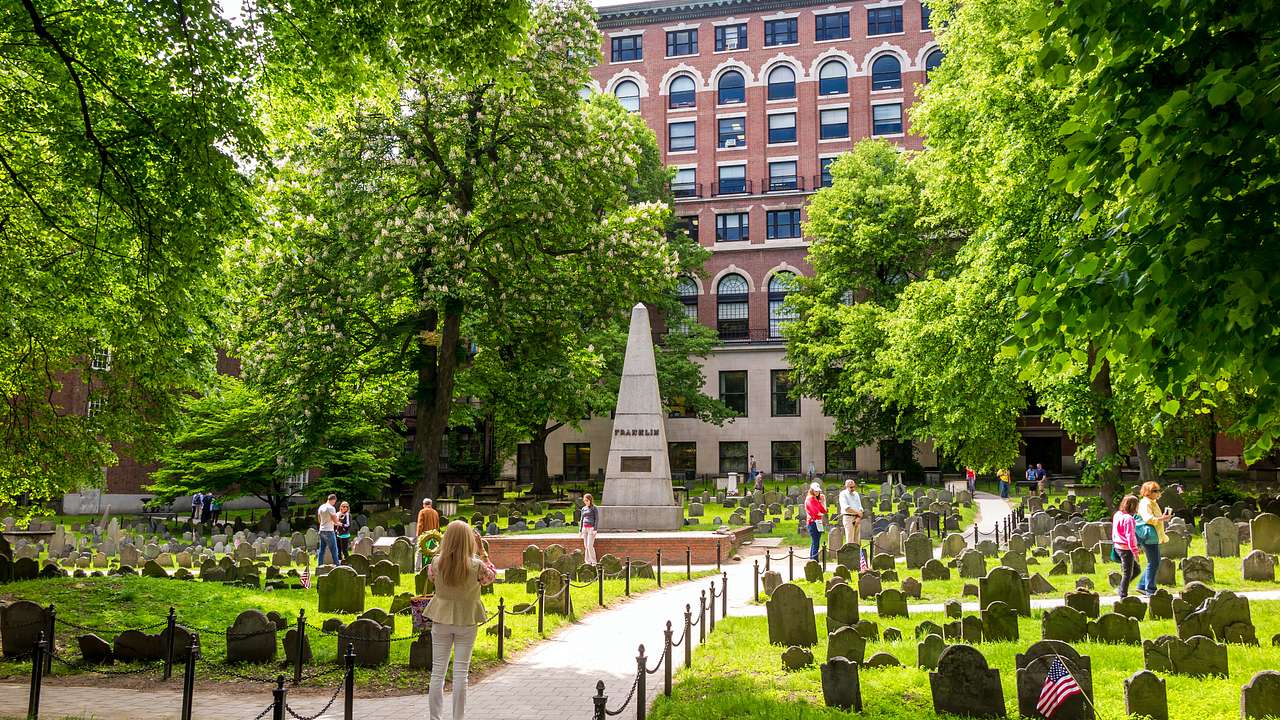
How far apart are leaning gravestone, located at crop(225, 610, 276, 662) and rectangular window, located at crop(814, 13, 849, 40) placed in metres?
53.8

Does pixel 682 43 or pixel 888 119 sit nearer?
pixel 888 119

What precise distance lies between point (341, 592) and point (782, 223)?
45375 millimetres

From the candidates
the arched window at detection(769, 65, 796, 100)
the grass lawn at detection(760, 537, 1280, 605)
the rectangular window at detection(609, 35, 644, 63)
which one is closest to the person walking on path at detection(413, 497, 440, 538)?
the grass lawn at detection(760, 537, 1280, 605)

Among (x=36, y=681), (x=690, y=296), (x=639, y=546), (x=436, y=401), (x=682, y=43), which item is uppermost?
(x=682, y=43)

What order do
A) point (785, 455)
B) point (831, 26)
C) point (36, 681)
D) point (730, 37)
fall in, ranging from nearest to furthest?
point (36, 681) → point (785, 455) → point (831, 26) → point (730, 37)

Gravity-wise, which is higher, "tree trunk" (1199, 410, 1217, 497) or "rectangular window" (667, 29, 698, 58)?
"rectangular window" (667, 29, 698, 58)

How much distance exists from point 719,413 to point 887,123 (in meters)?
21.4

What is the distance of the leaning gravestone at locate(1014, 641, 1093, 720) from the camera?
7.89 metres

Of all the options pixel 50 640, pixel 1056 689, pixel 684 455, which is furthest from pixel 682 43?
pixel 1056 689

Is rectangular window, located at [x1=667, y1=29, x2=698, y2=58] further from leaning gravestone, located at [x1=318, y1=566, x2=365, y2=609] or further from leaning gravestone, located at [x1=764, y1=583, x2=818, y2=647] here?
leaning gravestone, located at [x1=764, y1=583, x2=818, y2=647]

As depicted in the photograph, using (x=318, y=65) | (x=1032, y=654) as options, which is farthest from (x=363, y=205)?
(x=1032, y=654)

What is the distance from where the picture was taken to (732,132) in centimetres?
5781

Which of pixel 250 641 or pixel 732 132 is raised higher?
pixel 732 132

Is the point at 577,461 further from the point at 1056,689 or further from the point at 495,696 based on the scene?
the point at 1056,689
